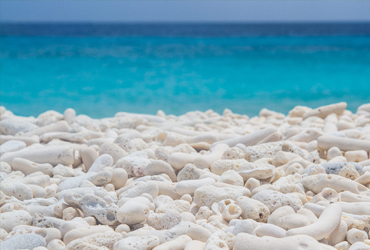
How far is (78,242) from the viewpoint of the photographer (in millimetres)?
1561

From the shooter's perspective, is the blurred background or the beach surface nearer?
the beach surface

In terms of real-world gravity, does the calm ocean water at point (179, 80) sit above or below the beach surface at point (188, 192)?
above

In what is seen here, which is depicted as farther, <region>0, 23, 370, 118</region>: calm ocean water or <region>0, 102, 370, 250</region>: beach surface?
<region>0, 23, 370, 118</region>: calm ocean water

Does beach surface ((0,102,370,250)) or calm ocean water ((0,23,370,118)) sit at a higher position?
calm ocean water ((0,23,370,118))

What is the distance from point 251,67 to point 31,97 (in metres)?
6.98

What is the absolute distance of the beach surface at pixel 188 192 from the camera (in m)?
1.61

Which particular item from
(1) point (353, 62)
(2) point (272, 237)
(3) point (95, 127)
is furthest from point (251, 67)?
(2) point (272, 237)

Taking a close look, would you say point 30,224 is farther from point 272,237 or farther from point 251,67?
point 251,67

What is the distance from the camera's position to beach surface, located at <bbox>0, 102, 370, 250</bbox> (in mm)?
1611

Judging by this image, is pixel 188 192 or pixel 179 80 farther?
pixel 179 80

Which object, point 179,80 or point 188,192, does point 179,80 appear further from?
point 188,192

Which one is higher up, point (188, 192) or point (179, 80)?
point (179, 80)

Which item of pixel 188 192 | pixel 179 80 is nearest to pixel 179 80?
pixel 179 80

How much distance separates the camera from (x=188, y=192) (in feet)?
6.86
